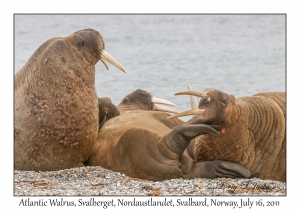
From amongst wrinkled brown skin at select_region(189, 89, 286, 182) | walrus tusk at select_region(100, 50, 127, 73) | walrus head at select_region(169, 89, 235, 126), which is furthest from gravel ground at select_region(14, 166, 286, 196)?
walrus tusk at select_region(100, 50, 127, 73)

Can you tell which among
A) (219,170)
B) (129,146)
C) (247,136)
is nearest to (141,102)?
(129,146)

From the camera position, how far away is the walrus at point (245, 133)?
8.20 meters

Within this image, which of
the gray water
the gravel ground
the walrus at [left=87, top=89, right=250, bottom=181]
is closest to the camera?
the gravel ground

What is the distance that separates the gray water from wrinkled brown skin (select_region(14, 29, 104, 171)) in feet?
26.9

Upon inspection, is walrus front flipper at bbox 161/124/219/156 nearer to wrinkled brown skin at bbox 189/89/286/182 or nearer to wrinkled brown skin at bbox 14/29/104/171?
wrinkled brown skin at bbox 189/89/286/182

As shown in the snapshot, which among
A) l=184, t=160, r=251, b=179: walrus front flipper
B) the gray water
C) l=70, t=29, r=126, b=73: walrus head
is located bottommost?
l=184, t=160, r=251, b=179: walrus front flipper

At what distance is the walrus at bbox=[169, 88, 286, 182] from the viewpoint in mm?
8195

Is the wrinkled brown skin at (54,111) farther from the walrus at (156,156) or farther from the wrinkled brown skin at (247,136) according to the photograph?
the wrinkled brown skin at (247,136)

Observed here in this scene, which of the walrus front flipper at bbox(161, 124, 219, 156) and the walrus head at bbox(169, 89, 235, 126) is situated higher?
the walrus head at bbox(169, 89, 235, 126)

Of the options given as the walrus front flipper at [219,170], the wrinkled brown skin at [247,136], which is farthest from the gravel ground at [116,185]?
the wrinkled brown skin at [247,136]

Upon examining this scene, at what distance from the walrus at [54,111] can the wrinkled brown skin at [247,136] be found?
4.89 ft

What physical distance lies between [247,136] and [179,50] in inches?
812

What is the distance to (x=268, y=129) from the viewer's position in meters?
8.70

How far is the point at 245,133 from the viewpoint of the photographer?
8469mm
